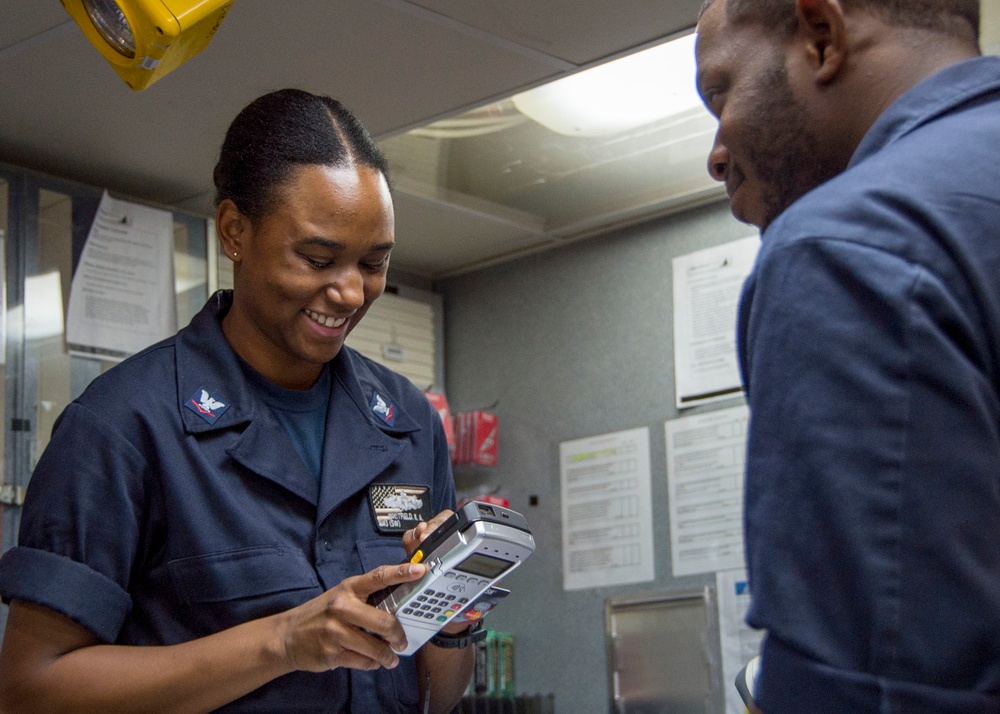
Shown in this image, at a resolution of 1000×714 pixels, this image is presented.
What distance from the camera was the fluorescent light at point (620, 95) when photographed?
1.85 m

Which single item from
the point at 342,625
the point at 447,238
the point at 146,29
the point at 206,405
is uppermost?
the point at 447,238

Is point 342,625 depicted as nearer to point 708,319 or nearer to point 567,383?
point 708,319

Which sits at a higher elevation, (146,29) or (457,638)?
(146,29)

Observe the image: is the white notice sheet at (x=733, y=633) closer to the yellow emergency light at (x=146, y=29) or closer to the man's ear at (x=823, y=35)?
the yellow emergency light at (x=146, y=29)

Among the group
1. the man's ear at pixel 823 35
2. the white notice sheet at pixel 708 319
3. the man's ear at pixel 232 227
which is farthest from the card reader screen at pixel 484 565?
the white notice sheet at pixel 708 319

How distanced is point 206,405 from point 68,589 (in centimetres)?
22

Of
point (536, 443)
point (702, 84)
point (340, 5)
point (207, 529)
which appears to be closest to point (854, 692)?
point (702, 84)

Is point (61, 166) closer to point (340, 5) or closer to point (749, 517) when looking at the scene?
point (340, 5)

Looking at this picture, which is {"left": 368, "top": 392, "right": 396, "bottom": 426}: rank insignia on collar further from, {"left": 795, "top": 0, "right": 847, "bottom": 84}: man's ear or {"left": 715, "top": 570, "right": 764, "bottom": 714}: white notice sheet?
{"left": 715, "top": 570, "right": 764, "bottom": 714}: white notice sheet

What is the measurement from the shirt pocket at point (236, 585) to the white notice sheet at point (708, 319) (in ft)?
4.25

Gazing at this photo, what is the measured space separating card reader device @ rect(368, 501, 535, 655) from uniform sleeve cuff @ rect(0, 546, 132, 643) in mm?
240

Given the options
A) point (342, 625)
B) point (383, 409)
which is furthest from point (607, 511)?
point (342, 625)

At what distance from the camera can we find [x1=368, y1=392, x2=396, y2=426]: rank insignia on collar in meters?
1.27

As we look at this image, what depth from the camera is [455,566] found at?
101cm
